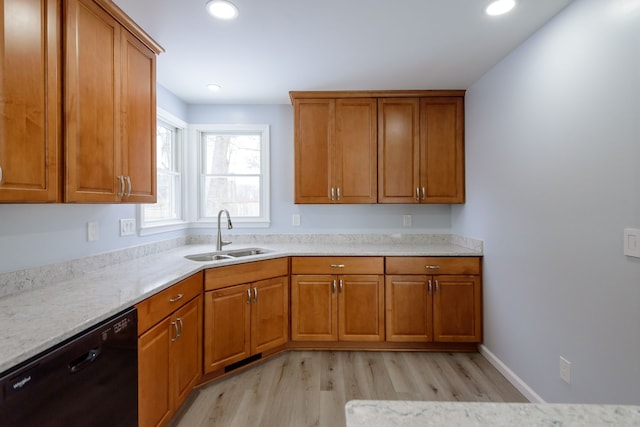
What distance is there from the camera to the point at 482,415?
52cm

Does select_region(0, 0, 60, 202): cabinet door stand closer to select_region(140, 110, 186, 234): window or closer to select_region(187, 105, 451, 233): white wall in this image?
select_region(140, 110, 186, 234): window

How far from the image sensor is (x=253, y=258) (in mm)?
2439

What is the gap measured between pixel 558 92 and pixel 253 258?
2.35m

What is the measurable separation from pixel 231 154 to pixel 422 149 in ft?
6.70

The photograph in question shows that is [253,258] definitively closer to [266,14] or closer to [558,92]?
[266,14]

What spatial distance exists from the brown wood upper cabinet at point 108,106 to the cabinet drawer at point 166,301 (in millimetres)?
590

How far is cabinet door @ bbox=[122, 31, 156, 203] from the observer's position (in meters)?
1.75

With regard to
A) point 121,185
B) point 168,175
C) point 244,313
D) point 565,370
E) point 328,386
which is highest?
point 168,175

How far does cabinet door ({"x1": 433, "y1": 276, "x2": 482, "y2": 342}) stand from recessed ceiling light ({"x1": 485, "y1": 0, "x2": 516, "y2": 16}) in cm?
199

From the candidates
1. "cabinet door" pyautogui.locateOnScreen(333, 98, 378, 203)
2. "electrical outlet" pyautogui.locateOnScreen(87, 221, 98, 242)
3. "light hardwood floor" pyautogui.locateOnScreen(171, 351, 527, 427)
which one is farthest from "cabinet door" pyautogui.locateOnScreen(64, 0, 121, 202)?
"cabinet door" pyautogui.locateOnScreen(333, 98, 378, 203)

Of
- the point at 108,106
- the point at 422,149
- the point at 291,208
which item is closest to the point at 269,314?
the point at 291,208

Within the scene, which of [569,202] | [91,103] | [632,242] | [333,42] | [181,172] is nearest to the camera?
[632,242]

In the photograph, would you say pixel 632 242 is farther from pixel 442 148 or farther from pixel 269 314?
pixel 269 314

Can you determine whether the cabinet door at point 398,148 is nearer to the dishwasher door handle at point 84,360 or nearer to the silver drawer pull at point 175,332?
the silver drawer pull at point 175,332
